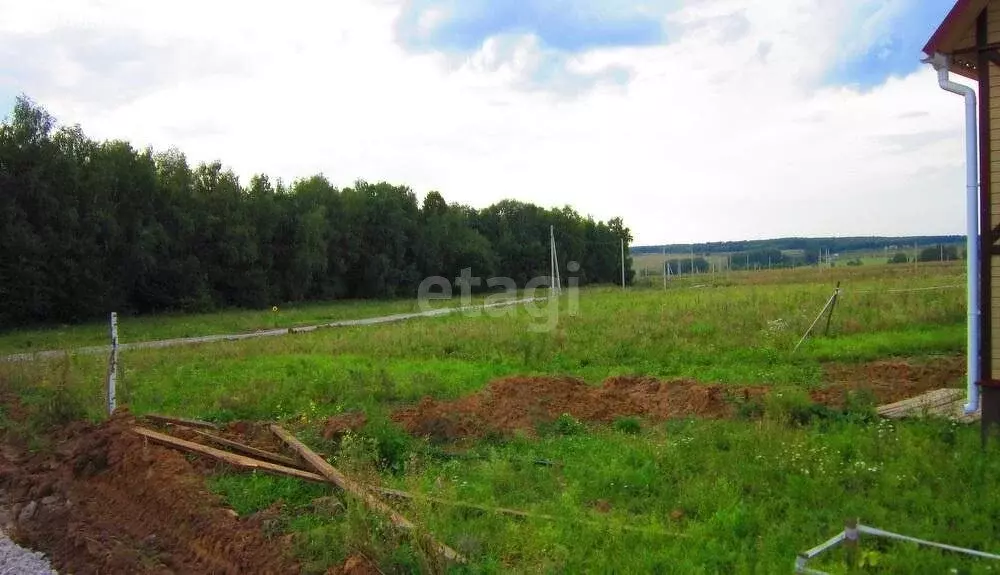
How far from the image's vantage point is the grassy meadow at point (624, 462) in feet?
16.0

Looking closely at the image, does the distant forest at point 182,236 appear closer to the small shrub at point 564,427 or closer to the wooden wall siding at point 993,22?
the small shrub at point 564,427

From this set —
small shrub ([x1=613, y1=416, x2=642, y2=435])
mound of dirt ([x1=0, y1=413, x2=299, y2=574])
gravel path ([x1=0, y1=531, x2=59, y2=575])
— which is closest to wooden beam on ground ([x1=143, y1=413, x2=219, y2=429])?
mound of dirt ([x1=0, y1=413, x2=299, y2=574])

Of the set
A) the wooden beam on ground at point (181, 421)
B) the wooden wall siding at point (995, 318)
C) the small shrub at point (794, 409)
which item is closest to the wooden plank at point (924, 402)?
the small shrub at point (794, 409)

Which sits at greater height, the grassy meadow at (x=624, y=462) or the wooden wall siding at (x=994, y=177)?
the wooden wall siding at (x=994, y=177)

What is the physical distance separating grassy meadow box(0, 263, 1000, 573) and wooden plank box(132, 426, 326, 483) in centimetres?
11

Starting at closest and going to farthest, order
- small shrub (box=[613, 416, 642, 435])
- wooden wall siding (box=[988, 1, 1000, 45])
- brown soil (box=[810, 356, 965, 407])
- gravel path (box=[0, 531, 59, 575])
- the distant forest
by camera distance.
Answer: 1. gravel path (box=[0, 531, 59, 575])
2. wooden wall siding (box=[988, 1, 1000, 45])
3. small shrub (box=[613, 416, 642, 435])
4. brown soil (box=[810, 356, 965, 407])
5. the distant forest

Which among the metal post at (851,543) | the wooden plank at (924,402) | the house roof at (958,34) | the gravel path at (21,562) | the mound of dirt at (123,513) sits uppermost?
the house roof at (958,34)

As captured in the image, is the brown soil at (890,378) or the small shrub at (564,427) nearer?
the small shrub at (564,427)

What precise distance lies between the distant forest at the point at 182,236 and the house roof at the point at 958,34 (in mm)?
30667

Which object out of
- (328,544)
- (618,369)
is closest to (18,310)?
(618,369)

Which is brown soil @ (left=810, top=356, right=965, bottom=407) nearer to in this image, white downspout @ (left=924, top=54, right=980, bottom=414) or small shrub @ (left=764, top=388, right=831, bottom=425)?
small shrub @ (left=764, top=388, right=831, bottom=425)

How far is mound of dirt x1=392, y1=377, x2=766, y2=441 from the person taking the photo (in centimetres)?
863

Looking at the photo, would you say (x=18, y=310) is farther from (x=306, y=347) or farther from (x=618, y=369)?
(x=618, y=369)

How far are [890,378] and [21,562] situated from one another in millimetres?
10940
